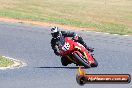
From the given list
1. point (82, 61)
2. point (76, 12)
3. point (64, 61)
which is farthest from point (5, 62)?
point (76, 12)

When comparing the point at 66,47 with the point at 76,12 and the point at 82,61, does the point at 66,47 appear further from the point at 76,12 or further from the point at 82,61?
the point at 76,12

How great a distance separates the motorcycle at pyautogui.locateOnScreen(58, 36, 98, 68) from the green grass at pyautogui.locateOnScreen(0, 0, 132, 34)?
154ft

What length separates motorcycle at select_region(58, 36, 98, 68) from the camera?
21.6 feet

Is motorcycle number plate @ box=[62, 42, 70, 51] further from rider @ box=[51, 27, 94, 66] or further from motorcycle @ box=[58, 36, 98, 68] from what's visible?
rider @ box=[51, 27, 94, 66]

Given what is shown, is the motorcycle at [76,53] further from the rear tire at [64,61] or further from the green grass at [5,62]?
the green grass at [5,62]

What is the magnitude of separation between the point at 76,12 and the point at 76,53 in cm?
6770

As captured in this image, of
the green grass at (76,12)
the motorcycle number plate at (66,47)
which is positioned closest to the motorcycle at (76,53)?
the motorcycle number plate at (66,47)

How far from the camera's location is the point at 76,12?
7425cm

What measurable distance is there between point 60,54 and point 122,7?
266 ft

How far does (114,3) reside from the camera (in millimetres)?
92875

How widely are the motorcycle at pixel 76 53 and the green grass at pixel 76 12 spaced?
46.9 metres

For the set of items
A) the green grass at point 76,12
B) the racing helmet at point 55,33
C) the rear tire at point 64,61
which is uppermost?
the racing helmet at point 55,33

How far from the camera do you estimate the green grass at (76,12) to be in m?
60.4

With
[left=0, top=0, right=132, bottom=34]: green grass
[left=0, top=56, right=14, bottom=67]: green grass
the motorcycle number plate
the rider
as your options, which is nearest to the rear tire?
the rider
